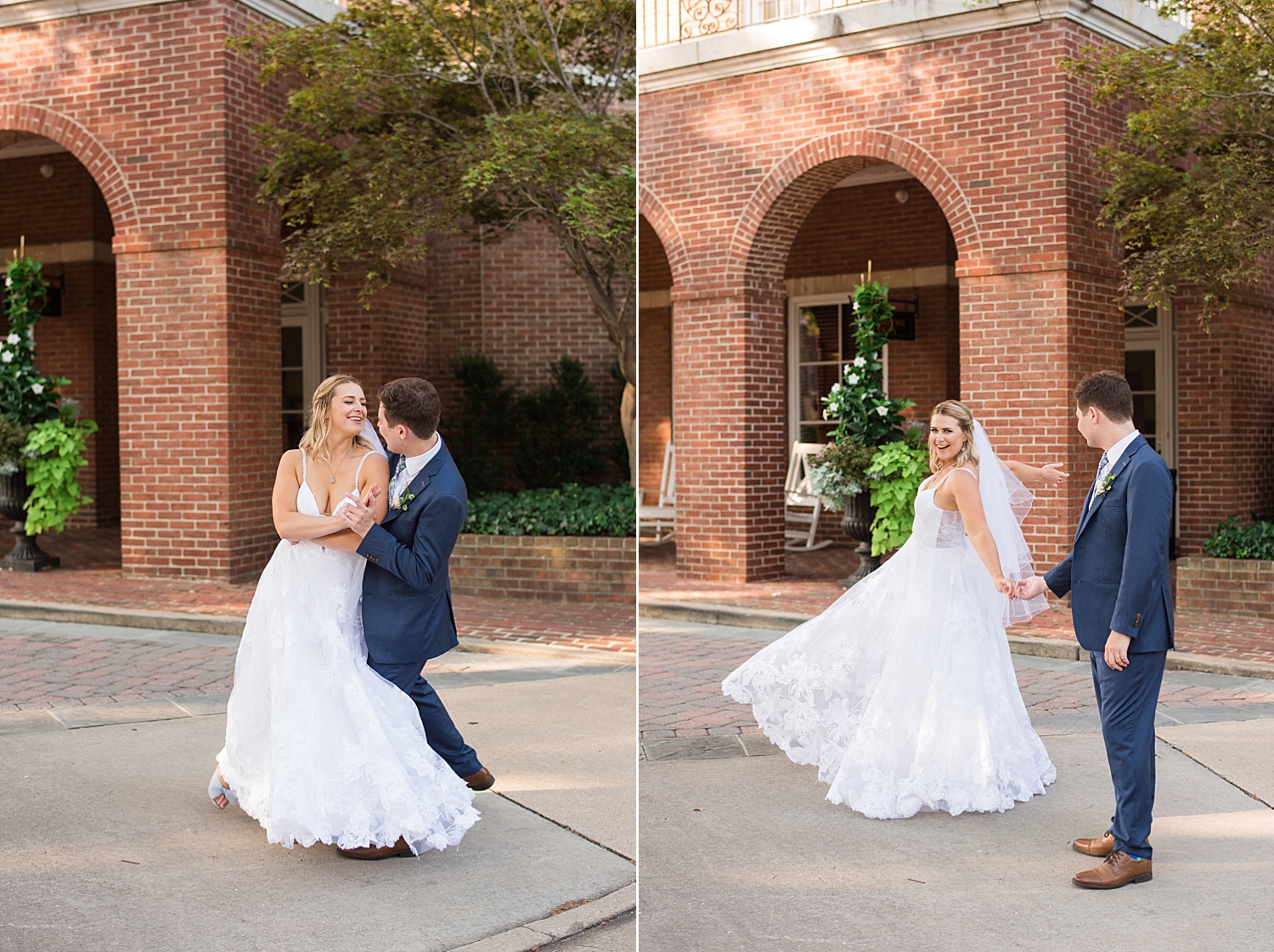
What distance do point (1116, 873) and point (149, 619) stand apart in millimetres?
6699

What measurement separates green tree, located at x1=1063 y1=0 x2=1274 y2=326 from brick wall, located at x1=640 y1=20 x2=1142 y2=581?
381 mm

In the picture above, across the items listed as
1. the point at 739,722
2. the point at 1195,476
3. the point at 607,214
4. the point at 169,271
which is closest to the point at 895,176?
the point at 1195,476

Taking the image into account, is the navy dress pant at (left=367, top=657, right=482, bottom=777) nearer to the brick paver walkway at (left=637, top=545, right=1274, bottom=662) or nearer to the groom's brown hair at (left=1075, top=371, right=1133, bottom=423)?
the groom's brown hair at (left=1075, top=371, right=1133, bottom=423)

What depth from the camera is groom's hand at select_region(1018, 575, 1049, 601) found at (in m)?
4.20

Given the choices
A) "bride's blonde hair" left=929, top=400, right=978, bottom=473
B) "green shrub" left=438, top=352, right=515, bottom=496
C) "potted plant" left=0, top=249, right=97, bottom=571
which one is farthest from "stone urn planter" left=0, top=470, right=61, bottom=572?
"bride's blonde hair" left=929, top=400, right=978, bottom=473

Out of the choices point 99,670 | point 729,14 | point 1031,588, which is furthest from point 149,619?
point 729,14

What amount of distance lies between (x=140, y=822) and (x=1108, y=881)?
326 centimetres

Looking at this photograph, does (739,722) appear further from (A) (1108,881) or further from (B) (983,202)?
(B) (983,202)

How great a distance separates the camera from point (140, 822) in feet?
14.8

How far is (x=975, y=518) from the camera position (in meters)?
4.78

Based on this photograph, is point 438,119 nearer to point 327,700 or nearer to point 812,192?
point 812,192

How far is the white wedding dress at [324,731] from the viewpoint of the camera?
397 cm

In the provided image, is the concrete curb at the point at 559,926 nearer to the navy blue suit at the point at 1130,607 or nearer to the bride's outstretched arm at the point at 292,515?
the bride's outstretched arm at the point at 292,515

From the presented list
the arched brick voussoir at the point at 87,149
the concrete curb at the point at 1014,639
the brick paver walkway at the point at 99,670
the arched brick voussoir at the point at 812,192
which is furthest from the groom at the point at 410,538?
the arched brick voussoir at the point at 87,149
